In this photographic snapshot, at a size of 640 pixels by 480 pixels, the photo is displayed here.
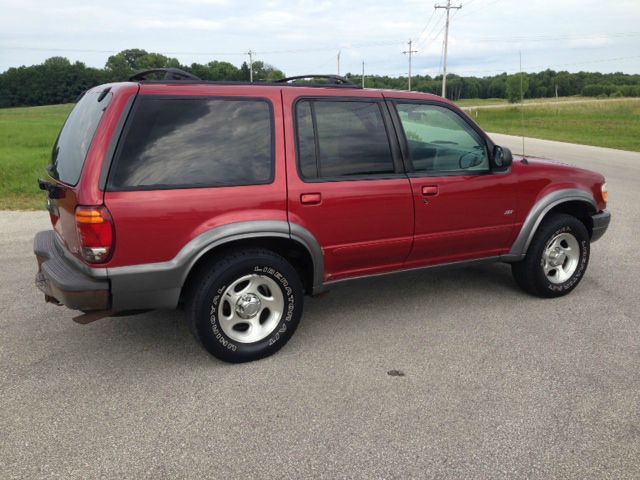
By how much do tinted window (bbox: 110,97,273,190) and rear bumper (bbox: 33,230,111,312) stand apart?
581 millimetres

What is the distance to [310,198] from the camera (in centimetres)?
345

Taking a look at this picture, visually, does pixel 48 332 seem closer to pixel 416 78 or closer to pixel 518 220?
pixel 518 220

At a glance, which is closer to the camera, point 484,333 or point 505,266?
point 484,333

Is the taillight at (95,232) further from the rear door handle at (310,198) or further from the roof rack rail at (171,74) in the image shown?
the rear door handle at (310,198)

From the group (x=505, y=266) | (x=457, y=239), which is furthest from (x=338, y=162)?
(x=505, y=266)

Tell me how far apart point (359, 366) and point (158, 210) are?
5.29 ft

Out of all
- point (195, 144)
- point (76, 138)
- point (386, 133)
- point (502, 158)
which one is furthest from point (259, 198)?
point (502, 158)

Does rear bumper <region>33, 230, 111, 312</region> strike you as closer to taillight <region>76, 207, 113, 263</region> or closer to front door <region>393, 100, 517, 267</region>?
taillight <region>76, 207, 113, 263</region>

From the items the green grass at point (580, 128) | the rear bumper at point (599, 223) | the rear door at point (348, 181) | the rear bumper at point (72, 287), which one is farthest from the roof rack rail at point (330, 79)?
the green grass at point (580, 128)

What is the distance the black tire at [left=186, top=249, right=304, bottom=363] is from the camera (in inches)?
129

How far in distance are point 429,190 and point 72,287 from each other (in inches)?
97.1

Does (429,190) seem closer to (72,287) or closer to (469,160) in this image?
(469,160)

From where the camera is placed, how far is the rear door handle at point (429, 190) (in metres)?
3.85

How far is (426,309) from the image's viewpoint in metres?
4.42
